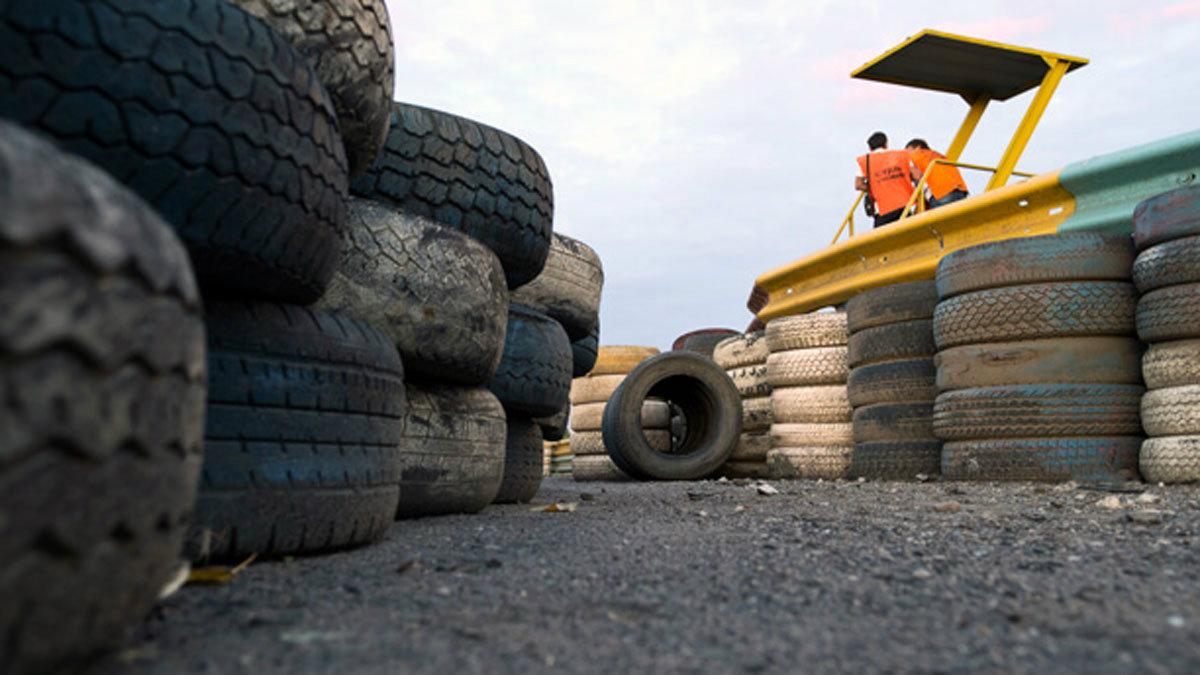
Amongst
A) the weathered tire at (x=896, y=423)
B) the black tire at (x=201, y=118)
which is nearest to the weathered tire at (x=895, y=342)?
the weathered tire at (x=896, y=423)

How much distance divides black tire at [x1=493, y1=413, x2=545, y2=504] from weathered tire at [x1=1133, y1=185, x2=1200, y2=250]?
8.46ft

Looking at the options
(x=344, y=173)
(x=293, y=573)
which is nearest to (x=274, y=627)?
(x=293, y=573)

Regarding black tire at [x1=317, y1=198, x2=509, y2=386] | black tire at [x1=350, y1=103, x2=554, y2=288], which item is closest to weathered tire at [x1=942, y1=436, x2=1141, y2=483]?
black tire at [x1=350, y1=103, x2=554, y2=288]

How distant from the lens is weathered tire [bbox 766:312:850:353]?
5203mm

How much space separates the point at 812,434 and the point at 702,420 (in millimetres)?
1053

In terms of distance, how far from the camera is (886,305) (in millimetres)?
4488

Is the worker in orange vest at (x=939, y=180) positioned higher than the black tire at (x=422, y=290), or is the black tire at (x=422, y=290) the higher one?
the worker in orange vest at (x=939, y=180)

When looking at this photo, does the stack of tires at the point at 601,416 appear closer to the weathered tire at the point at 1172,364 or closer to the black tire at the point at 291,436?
the weathered tire at the point at 1172,364

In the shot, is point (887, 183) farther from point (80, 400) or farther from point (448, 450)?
point (80, 400)

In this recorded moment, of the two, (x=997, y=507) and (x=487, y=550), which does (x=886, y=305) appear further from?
(x=487, y=550)

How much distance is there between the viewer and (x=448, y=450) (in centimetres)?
227

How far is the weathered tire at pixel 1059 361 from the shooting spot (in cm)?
355

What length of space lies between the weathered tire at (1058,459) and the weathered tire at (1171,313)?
463 mm

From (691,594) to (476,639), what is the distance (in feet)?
1.22
